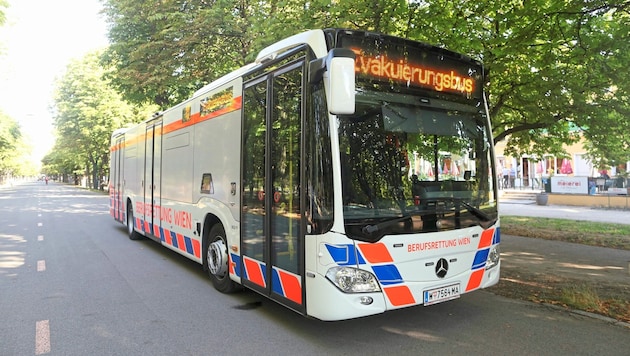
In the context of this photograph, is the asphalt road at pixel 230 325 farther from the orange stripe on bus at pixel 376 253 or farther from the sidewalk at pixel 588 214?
the sidewalk at pixel 588 214

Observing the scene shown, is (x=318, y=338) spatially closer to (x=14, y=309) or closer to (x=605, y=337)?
(x=605, y=337)

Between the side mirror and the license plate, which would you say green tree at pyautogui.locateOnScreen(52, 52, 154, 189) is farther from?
the license plate

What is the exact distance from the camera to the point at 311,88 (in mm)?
4223

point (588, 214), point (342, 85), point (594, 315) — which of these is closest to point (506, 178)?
point (588, 214)

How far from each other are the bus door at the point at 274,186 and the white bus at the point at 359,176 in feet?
0.07

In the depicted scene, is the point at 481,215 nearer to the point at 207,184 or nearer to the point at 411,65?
the point at 411,65

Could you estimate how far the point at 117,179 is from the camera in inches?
538

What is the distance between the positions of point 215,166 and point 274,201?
1.99 m

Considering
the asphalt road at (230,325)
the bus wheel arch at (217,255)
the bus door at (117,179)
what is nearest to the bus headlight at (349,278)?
the asphalt road at (230,325)

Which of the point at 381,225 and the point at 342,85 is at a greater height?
the point at 342,85

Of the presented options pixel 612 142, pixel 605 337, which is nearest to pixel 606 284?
pixel 605 337

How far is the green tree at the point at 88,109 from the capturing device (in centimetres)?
3738

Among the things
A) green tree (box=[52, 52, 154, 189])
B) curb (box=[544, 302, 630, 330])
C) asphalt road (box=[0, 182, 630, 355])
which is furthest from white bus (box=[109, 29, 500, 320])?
green tree (box=[52, 52, 154, 189])

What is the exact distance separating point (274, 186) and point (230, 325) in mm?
1705
